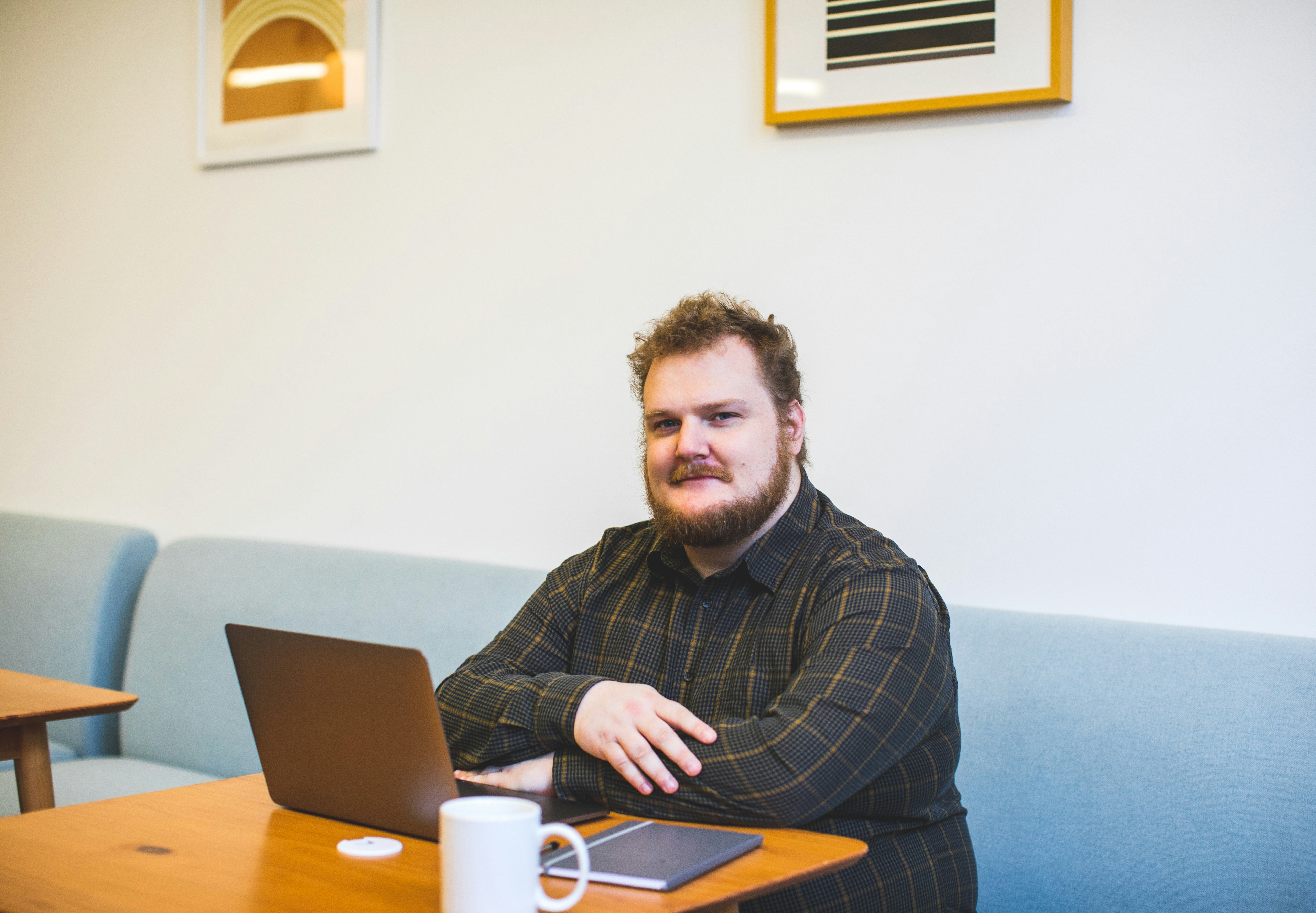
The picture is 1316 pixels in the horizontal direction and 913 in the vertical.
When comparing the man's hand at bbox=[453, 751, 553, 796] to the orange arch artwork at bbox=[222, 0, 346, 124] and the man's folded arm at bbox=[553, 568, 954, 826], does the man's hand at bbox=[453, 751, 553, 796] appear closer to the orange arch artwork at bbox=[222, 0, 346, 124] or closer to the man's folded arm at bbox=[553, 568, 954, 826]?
the man's folded arm at bbox=[553, 568, 954, 826]

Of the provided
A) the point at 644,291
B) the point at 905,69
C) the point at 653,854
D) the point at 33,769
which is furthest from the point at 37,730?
the point at 905,69

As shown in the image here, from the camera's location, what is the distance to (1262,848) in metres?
1.43

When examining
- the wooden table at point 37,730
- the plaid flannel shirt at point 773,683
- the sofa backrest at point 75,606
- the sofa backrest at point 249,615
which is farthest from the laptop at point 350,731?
the sofa backrest at point 75,606

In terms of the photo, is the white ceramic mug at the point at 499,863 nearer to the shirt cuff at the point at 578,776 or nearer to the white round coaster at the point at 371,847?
the white round coaster at the point at 371,847

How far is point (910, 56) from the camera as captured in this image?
6.17 ft

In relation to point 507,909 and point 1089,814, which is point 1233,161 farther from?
point 507,909

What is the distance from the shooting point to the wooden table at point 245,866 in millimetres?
874

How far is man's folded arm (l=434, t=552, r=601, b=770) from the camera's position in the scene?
4.25 ft

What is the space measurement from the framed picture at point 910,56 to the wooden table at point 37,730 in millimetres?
1418

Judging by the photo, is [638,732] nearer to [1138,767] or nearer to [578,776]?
[578,776]

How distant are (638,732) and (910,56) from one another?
124 centimetres

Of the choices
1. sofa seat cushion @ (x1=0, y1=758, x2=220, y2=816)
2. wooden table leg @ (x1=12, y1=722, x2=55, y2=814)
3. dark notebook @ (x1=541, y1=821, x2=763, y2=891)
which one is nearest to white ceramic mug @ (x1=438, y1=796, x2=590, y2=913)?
dark notebook @ (x1=541, y1=821, x2=763, y2=891)

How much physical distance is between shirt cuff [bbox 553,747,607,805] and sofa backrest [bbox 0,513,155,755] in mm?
1720

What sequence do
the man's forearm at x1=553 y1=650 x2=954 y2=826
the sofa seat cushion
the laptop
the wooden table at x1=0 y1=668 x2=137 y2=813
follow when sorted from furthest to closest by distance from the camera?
1. the sofa seat cushion
2. the wooden table at x1=0 y1=668 x2=137 y2=813
3. the man's forearm at x1=553 y1=650 x2=954 y2=826
4. the laptop
